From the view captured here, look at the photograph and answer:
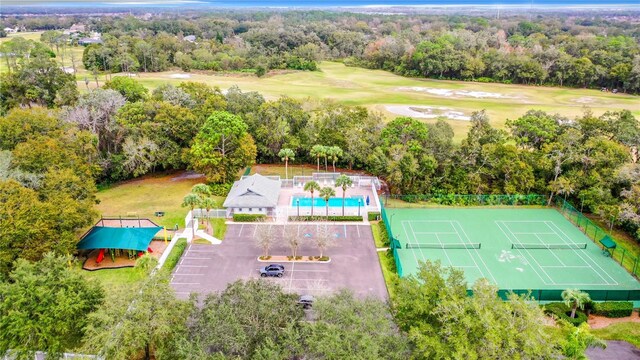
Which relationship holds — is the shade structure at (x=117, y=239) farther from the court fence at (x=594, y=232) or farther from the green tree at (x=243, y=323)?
the court fence at (x=594, y=232)

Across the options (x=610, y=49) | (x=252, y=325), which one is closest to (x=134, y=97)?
(x=252, y=325)

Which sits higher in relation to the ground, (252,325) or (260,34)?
(260,34)

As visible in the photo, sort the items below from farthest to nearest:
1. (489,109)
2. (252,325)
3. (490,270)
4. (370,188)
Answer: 1. (489,109)
2. (370,188)
3. (490,270)
4. (252,325)

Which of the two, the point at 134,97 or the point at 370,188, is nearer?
the point at 370,188

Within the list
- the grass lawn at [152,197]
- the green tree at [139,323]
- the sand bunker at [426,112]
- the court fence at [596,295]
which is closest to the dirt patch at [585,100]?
the sand bunker at [426,112]

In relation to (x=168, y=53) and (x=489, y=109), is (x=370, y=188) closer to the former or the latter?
(x=489, y=109)

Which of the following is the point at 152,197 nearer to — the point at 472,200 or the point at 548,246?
the point at 472,200

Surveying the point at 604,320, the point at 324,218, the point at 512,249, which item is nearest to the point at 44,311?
the point at 324,218
